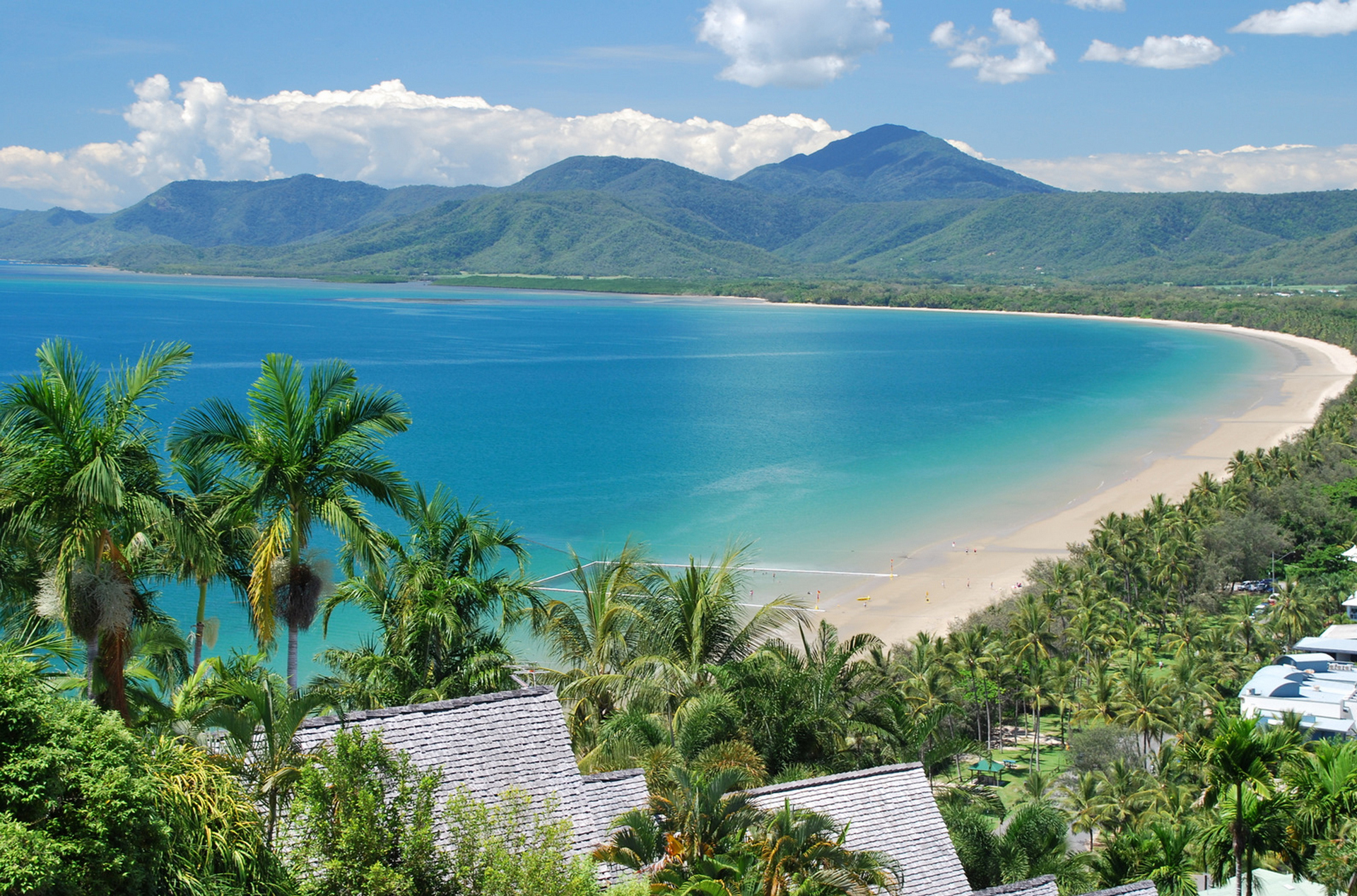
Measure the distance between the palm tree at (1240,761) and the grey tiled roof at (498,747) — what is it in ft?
21.0

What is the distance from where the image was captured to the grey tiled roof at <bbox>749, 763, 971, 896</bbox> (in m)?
10.6

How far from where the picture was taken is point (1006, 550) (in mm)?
48438

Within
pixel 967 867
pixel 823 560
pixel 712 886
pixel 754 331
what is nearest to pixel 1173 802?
pixel 967 867

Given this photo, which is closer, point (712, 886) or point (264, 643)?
point (712, 886)

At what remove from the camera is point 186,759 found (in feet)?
25.3

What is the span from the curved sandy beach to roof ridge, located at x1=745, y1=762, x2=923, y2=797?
25.4 metres

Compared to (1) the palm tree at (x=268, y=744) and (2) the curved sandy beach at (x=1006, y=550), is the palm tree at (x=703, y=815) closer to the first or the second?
(1) the palm tree at (x=268, y=744)

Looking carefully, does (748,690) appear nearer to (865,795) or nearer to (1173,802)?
(865,795)

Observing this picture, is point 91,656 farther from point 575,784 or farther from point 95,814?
point 575,784

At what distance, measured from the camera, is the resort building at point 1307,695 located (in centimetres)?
2680

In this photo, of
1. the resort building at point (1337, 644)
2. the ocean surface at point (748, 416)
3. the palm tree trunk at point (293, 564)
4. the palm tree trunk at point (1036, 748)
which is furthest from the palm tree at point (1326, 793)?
the resort building at point (1337, 644)

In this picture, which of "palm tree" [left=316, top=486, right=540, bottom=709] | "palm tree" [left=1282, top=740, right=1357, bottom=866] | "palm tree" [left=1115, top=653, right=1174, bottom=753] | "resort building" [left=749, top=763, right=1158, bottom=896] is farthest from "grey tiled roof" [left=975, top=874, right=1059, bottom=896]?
"palm tree" [left=1115, top=653, right=1174, bottom=753]

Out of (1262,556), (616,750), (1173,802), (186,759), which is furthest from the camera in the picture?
(1262,556)

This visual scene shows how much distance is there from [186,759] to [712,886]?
155 inches
